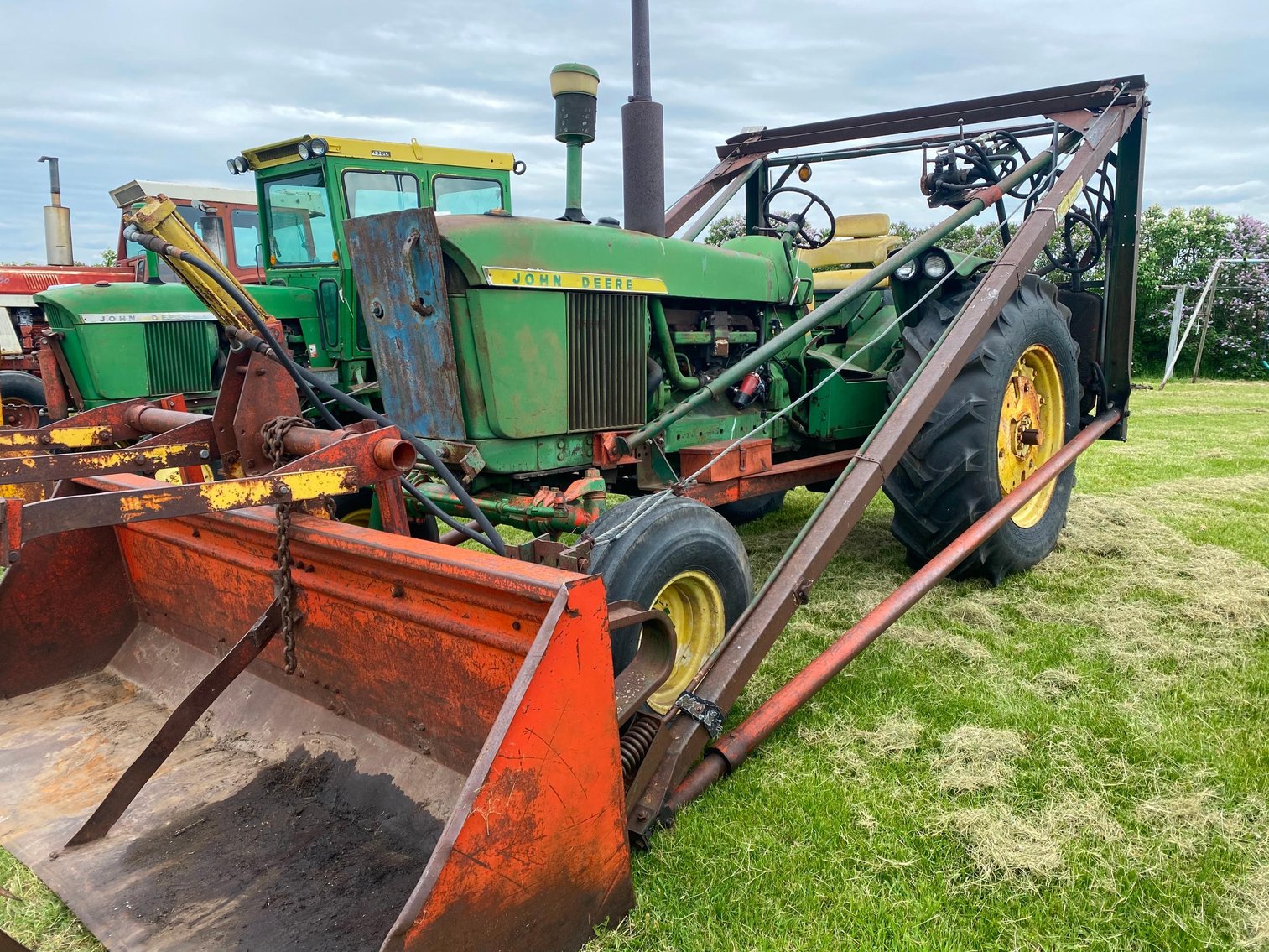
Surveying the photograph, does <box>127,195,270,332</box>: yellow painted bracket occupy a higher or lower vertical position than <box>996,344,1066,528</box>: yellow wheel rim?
higher

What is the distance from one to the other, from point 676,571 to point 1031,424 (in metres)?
2.54

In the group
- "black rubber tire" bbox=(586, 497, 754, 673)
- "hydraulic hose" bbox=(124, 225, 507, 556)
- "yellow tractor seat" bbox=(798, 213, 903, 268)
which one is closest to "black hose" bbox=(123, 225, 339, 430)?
"hydraulic hose" bbox=(124, 225, 507, 556)

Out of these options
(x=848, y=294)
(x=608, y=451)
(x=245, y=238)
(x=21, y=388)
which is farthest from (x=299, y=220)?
(x=848, y=294)

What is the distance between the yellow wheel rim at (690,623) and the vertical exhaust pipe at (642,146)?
1.60 meters

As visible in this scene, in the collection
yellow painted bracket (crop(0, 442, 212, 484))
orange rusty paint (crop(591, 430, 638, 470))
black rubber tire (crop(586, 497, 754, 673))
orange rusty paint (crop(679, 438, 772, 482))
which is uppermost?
yellow painted bracket (crop(0, 442, 212, 484))

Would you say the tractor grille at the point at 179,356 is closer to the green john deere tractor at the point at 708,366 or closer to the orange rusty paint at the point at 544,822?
the green john deere tractor at the point at 708,366

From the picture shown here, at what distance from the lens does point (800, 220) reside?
16.7 feet

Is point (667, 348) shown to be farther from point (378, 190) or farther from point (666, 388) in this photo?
point (378, 190)

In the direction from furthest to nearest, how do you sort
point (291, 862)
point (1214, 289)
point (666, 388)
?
point (1214, 289) → point (666, 388) → point (291, 862)

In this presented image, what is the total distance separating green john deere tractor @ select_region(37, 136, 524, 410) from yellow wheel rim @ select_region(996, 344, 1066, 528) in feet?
13.7

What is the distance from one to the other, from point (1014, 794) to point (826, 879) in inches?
26.1

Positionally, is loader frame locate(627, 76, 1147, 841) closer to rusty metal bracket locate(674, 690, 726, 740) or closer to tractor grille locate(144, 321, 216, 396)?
rusty metal bracket locate(674, 690, 726, 740)

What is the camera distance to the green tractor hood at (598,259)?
10.1 feet

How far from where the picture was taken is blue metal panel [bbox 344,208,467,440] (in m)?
3.09
